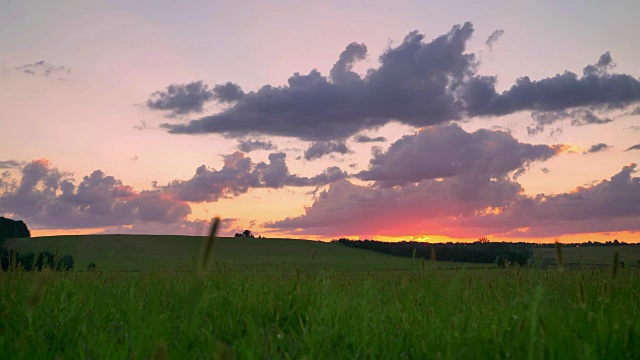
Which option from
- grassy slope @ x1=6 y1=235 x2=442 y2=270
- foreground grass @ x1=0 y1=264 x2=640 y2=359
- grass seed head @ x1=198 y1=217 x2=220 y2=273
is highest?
grass seed head @ x1=198 y1=217 x2=220 y2=273

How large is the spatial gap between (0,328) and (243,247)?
67650 millimetres

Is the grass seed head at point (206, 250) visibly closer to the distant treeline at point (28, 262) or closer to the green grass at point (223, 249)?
the distant treeline at point (28, 262)

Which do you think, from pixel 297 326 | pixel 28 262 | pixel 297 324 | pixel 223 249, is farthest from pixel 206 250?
pixel 223 249

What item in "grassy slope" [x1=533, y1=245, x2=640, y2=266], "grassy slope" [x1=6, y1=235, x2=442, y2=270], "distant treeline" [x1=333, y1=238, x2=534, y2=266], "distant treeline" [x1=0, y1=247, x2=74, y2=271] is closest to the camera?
"distant treeline" [x1=0, y1=247, x2=74, y2=271]

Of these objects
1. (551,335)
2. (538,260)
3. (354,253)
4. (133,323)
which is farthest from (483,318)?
(354,253)

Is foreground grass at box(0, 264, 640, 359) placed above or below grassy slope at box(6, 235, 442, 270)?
above

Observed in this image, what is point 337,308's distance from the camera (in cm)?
612

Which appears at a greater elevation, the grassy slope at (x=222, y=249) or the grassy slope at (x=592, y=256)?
the grassy slope at (x=592, y=256)

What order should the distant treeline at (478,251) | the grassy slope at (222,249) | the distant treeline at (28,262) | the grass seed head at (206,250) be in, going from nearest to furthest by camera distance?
1. the grass seed head at (206,250)
2. the distant treeline at (28,262)
3. the distant treeline at (478,251)
4. the grassy slope at (222,249)

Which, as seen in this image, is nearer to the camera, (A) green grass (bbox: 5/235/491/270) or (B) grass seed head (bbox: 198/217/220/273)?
(B) grass seed head (bbox: 198/217/220/273)

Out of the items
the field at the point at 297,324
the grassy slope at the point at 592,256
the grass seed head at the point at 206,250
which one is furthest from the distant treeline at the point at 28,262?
the grassy slope at the point at 592,256

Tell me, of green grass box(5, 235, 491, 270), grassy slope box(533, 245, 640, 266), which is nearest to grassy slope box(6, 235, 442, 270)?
green grass box(5, 235, 491, 270)

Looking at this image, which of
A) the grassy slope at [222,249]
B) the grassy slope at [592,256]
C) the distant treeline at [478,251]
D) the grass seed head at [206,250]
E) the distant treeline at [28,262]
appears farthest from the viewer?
the grassy slope at [222,249]

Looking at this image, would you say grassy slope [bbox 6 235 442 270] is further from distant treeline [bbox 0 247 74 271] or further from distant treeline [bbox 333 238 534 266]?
distant treeline [bbox 0 247 74 271]
